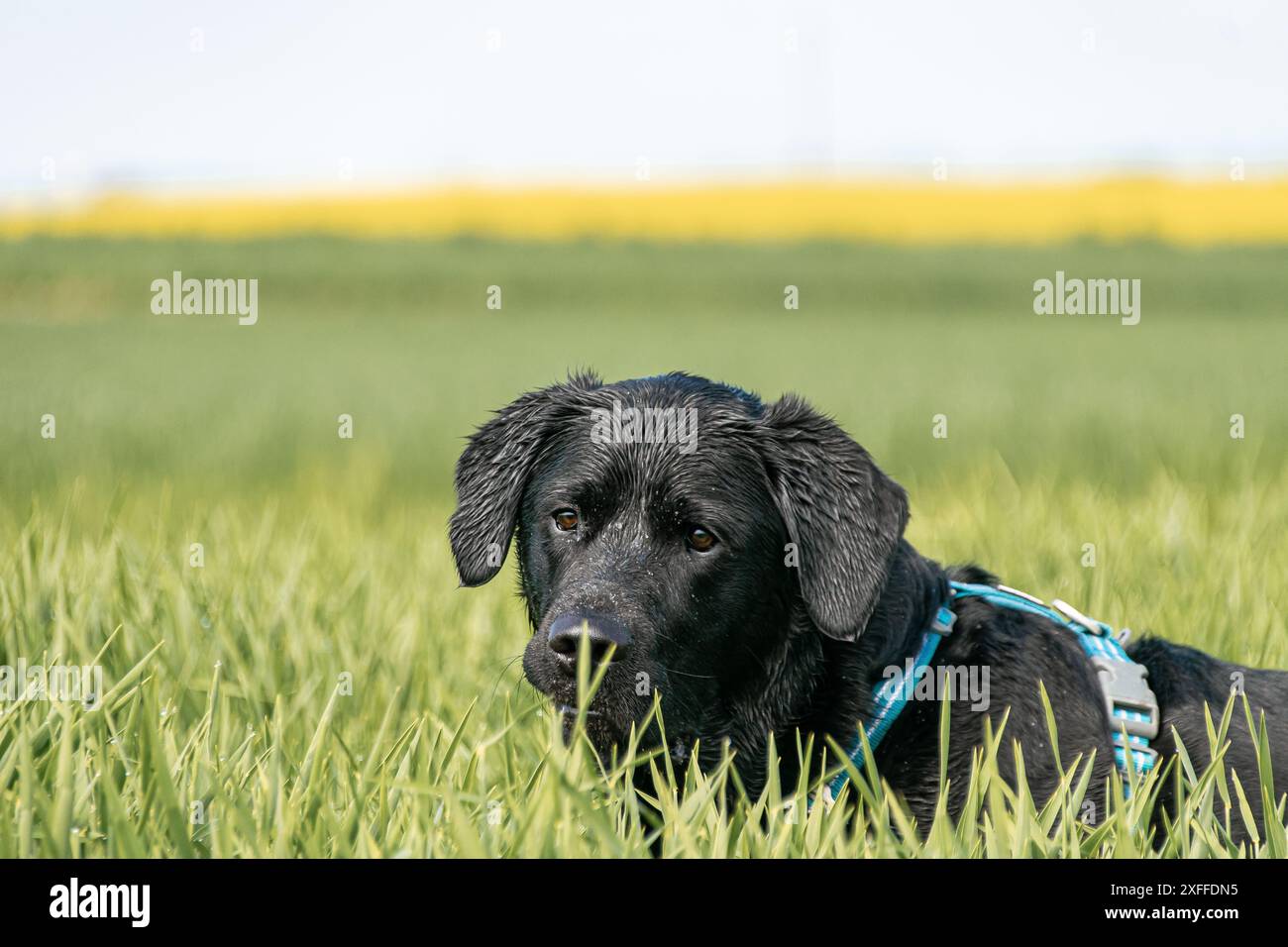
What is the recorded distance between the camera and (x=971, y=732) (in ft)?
10.3

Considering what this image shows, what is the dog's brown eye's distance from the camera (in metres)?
3.24

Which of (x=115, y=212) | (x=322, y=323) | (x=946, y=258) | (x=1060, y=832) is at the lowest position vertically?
(x=1060, y=832)

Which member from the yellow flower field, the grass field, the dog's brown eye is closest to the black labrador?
the dog's brown eye

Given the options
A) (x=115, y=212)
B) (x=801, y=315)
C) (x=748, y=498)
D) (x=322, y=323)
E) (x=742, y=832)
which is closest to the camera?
(x=742, y=832)

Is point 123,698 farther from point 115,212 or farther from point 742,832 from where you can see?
point 115,212

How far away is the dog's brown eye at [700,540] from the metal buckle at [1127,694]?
106cm

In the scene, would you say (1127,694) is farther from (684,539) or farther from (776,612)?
(684,539)

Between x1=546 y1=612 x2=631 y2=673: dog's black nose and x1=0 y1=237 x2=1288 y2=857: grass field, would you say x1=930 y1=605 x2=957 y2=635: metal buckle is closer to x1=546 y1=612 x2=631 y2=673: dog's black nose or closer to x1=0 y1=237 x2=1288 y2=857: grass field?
x1=0 y1=237 x2=1288 y2=857: grass field

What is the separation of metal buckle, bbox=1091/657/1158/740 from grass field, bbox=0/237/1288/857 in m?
0.21

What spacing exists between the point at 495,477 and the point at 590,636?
838 millimetres

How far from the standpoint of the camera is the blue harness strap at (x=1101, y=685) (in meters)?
3.12

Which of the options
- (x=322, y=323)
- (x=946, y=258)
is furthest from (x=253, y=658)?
(x=946, y=258)

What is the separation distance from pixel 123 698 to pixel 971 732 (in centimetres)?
218

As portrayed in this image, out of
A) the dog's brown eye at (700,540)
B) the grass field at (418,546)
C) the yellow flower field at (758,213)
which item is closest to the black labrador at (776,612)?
the dog's brown eye at (700,540)
